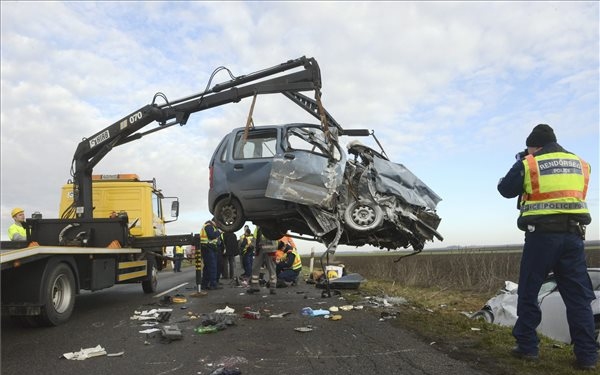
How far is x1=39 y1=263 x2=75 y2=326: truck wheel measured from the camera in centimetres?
624

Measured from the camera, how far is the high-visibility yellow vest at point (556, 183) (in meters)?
4.20

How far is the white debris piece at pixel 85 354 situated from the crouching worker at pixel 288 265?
758cm

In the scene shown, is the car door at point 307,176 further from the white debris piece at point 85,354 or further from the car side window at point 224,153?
the white debris piece at point 85,354

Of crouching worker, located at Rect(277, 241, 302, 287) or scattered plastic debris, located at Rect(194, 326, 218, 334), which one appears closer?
scattered plastic debris, located at Rect(194, 326, 218, 334)

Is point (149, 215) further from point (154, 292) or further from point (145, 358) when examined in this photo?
point (145, 358)

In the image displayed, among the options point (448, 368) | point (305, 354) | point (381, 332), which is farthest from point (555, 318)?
point (305, 354)

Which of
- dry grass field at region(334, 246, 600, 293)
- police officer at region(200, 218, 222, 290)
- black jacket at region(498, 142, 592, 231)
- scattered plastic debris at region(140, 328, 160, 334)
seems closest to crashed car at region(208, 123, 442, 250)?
scattered plastic debris at region(140, 328, 160, 334)

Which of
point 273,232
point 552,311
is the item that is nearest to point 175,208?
point 273,232

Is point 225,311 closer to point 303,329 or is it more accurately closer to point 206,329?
point 206,329

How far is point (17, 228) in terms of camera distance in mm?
9148

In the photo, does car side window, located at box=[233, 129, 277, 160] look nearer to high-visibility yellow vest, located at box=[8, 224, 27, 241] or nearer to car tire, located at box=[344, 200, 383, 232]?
car tire, located at box=[344, 200, 383, 232]

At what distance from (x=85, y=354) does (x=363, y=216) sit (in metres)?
3.79

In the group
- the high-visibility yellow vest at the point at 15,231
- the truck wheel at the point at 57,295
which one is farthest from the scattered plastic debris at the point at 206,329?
the high-visibility yellow vest at the point at 15,231

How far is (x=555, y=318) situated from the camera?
252 inches
